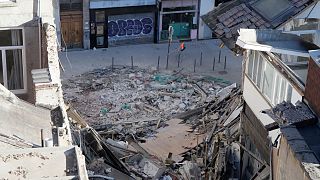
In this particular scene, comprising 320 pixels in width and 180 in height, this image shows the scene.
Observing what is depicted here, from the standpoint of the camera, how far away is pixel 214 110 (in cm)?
3259

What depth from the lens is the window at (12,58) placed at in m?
19.0


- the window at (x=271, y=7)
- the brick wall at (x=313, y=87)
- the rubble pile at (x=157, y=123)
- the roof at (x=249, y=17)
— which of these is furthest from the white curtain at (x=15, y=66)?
the window at (x=271, y=7)

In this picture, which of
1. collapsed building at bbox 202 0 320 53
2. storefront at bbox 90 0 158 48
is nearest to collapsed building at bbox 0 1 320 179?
collapsed building at bbox 202 0 320 53

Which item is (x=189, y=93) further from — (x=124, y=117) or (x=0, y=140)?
(x=0, y=140)

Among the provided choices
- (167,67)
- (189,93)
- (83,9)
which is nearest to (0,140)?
(189,93)

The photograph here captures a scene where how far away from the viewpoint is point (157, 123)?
1272 inches

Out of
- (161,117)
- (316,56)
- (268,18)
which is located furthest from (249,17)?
(316,56)

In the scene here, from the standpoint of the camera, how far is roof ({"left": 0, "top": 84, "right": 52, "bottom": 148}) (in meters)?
15.0

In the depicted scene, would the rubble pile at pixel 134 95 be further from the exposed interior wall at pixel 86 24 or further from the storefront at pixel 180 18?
the storefront at pixel 180 18

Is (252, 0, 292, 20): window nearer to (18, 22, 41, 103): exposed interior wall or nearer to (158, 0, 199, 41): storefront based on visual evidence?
(18, 22, 41, 103): exposed interior wall

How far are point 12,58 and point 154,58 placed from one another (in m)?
23.6

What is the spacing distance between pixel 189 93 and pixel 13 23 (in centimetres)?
1846

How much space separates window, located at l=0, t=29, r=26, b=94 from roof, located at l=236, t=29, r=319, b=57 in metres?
7.24

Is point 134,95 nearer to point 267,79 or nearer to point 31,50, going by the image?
point 267,79
